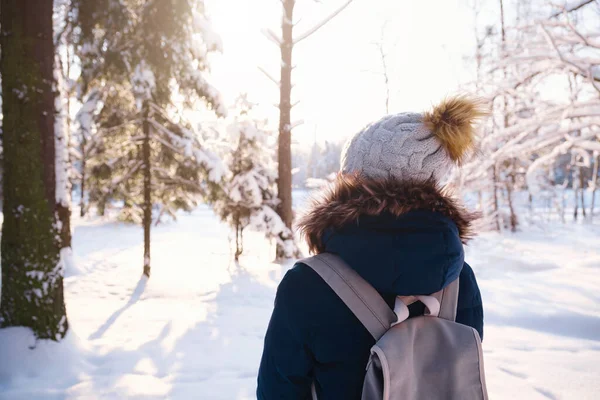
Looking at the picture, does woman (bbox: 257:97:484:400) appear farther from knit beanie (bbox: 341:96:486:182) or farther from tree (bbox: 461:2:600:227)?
tree (bbox: 461:2:600:227)

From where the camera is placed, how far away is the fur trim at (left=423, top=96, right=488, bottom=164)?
4.06 ft

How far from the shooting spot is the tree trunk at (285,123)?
9328 mm

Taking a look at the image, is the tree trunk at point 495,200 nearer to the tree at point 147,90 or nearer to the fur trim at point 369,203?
the tree at point 147,90

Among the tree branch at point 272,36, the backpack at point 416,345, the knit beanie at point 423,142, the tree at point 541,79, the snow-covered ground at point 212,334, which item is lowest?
the snow-covered ground at point 212,334

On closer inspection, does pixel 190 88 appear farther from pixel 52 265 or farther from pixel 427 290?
pixel 427 290

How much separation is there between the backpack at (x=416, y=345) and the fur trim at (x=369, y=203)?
0.65ft

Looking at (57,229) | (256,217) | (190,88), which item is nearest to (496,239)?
(256,217)

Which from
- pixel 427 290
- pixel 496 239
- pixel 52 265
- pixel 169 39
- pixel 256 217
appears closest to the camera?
pixel 427 290

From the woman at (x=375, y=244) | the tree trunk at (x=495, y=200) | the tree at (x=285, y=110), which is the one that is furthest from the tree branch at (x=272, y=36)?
the tree trunk at (x=495, y=200)

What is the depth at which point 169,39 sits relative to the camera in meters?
6.97

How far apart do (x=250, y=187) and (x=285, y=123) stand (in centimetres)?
211

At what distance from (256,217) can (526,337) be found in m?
6.97

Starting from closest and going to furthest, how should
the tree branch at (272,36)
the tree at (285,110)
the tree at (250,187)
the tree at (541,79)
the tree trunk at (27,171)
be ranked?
the tree trunk at (27,171), the tree at (541,79), the tree branch at (272,36), the tree at (285,110), the tree at (250,187)

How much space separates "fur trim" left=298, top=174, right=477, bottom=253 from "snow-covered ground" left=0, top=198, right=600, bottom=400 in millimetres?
2573
